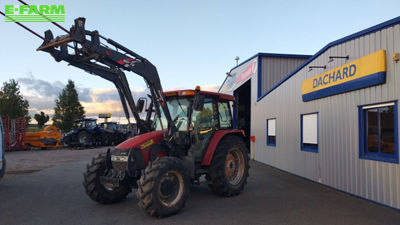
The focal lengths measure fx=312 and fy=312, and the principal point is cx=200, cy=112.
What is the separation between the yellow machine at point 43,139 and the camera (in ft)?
74.6

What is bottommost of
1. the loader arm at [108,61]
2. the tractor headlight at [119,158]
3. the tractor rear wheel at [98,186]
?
the tractor rear wheel at [98,186]

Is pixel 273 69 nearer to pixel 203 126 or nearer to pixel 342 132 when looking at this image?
pixel 342 132

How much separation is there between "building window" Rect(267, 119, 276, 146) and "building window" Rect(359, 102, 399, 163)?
6.37 metres

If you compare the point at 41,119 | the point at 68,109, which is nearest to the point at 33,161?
the point at 68,109

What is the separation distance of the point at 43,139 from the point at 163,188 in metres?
20.5

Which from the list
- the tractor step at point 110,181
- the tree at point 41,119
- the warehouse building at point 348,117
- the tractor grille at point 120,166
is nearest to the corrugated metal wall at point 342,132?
the warehouse building at point 348,117

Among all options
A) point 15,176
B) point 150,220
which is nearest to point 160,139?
point 150,220

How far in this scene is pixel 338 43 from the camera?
801 cm

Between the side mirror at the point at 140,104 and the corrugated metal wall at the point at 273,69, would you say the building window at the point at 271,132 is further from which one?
the side mirror at the point at 140,104

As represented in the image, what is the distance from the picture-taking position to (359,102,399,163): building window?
6.18m

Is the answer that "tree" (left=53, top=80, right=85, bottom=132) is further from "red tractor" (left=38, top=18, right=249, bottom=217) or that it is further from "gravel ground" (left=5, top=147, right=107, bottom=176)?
"red tractor" (left=38, top=18, right=249, bottom=217)

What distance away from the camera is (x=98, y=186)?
618 cm

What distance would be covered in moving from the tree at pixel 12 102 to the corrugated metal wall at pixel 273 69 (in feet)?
123

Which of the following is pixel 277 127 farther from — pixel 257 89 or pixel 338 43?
pixel 338 43
